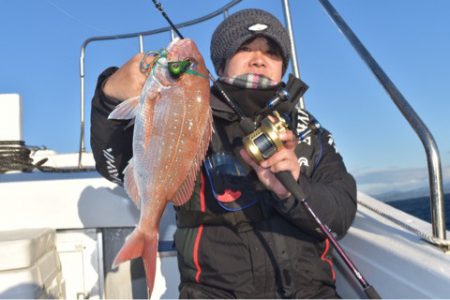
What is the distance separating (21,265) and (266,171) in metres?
1.45

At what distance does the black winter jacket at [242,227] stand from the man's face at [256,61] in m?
0.26

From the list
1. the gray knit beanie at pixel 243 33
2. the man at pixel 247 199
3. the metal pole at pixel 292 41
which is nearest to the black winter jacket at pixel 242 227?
the man at pixel 247 199

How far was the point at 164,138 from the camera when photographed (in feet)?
5.49

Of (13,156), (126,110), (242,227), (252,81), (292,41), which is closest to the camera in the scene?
(126,110)

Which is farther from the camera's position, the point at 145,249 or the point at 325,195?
the point at 325,195

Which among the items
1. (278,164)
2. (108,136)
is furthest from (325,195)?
(108,136)

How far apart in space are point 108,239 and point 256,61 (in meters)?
1.59

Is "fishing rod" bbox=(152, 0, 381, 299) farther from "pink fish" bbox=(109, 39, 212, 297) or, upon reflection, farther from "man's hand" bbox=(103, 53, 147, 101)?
"man's hand" bbox=(103, 53, 147, 101)

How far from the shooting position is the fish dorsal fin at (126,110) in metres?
1.73

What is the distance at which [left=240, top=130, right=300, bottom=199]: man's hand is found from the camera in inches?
64.0

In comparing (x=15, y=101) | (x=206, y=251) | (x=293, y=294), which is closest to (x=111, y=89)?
(x=206, y=251)

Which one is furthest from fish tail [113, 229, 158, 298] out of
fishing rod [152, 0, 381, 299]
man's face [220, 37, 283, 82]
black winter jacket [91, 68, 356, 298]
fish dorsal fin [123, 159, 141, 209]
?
man's face [220, 37, 283, 82]

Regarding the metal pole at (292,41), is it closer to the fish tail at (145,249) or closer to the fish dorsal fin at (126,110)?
the fish dorsal fin at (126,110)

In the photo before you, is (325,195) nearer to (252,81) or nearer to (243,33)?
(252,81)
